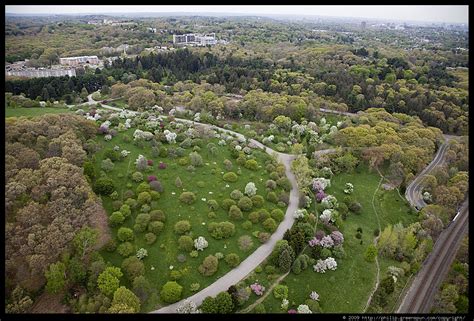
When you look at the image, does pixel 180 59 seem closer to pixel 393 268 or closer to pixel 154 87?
pixel 154 87

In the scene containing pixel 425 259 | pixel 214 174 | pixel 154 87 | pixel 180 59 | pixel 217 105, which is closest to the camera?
pixel 425 259

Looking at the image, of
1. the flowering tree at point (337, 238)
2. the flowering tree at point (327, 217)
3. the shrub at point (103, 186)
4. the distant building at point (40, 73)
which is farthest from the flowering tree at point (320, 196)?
the distant building at point (40, 73)

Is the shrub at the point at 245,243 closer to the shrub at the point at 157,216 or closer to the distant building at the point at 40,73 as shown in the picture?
the shrub at the point at 157,216

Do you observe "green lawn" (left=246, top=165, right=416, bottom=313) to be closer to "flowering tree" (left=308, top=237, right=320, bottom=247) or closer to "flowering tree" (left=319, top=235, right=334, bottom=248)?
"flowering tree" (left=319, top=235, right=334, bottom=248)

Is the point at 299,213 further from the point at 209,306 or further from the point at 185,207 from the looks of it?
the point at 209,306

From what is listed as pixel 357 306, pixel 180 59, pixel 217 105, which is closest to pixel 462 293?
pixel 357 306

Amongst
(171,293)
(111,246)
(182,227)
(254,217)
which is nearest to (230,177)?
(254,217)
